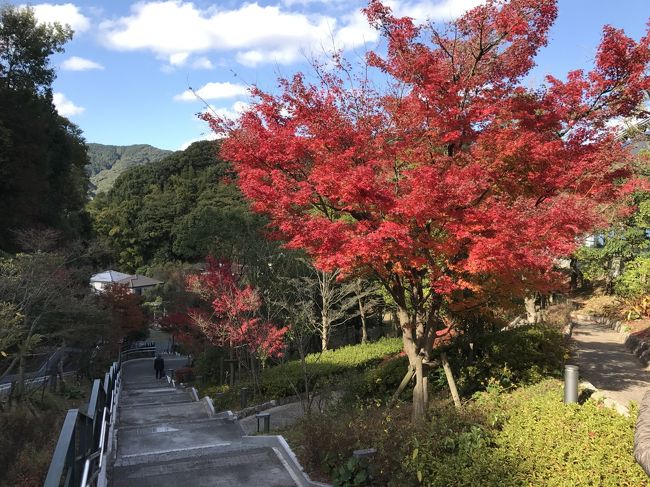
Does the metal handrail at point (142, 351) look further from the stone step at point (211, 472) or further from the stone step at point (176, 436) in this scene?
the stone step at point (211, 472)

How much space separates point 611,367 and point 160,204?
51.1m

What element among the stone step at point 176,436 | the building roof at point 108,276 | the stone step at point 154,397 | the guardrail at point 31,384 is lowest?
the stone step at point 154,397

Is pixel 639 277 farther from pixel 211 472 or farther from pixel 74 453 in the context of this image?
pixel 74 453

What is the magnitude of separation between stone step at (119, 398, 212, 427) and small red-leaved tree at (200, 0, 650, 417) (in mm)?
8569

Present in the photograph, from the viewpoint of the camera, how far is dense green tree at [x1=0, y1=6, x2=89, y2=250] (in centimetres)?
2120

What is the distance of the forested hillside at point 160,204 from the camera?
5153 centimetres

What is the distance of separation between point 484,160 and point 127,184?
2331 inches

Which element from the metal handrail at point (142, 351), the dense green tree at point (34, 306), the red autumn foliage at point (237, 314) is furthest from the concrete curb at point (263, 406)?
the metal handrail at point (142, 351)

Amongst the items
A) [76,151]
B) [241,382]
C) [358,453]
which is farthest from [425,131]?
[76,151]

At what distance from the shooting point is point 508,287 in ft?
27.6

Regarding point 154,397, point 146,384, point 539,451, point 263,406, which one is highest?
point 539,451

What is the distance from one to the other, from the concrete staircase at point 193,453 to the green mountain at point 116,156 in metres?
141

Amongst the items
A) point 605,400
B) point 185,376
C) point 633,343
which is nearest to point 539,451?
point 605,400

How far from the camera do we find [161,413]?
48.9 feet
